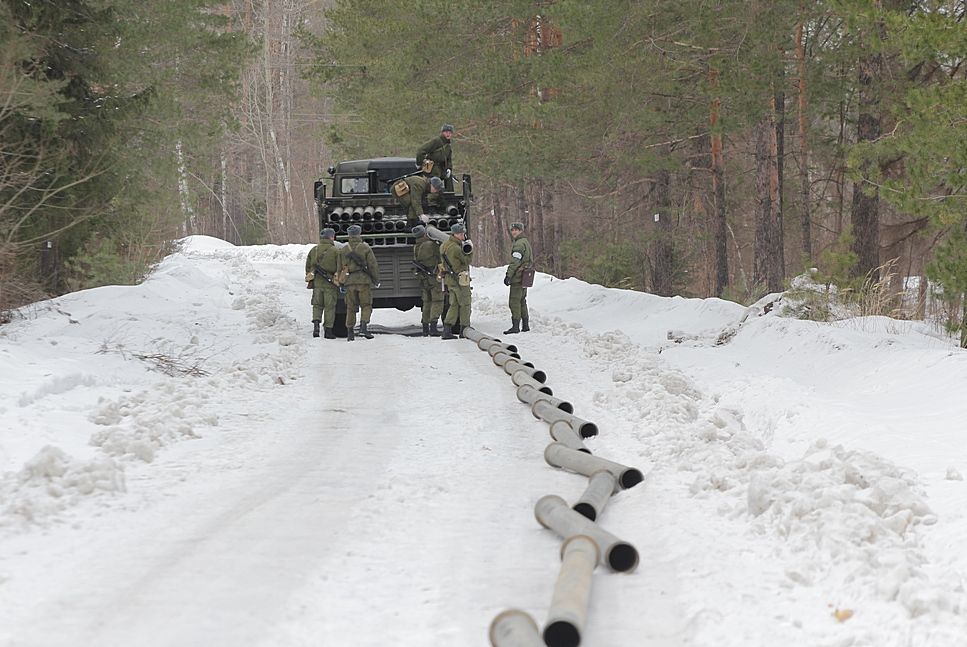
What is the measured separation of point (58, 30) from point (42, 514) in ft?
31.7

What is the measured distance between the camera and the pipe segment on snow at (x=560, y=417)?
7785mm

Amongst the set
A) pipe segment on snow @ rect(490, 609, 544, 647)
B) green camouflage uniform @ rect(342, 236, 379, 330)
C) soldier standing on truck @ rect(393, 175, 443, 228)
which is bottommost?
pipe segment on snow @ rect(490, 609, 544, 647)

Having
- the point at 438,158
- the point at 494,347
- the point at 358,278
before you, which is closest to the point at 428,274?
the point at 358,278

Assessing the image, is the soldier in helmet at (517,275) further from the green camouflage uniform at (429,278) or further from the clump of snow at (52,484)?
the clump of snow at (52,484)

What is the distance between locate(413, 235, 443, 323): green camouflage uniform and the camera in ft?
52.9

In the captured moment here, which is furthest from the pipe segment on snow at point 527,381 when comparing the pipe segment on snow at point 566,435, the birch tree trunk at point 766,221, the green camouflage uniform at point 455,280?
the birch tree trunk at point 766,221

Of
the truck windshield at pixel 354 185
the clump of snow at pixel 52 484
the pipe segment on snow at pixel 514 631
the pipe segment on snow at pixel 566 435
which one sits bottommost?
the pipe segment on snow at pixel 566 435

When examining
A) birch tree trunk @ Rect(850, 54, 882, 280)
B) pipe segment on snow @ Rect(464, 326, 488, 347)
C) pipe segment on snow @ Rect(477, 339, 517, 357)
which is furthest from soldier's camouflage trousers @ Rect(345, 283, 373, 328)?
birch tree trunk @ Rect(850, 54, 882, 280)

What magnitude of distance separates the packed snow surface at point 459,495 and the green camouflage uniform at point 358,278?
395 cm

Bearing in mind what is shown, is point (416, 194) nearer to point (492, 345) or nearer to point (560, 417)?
point (492, 345)

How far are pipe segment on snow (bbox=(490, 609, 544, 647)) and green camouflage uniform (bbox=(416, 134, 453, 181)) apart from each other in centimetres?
1415

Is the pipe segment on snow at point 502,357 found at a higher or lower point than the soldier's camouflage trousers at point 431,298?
lower

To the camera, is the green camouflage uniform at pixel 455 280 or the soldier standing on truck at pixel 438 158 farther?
the soldier standing on truck at pixel 438 158

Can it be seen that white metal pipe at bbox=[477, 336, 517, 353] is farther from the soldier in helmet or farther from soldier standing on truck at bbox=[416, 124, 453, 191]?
soldier standing on truck at bbox=[416, 124, 453, 191]
